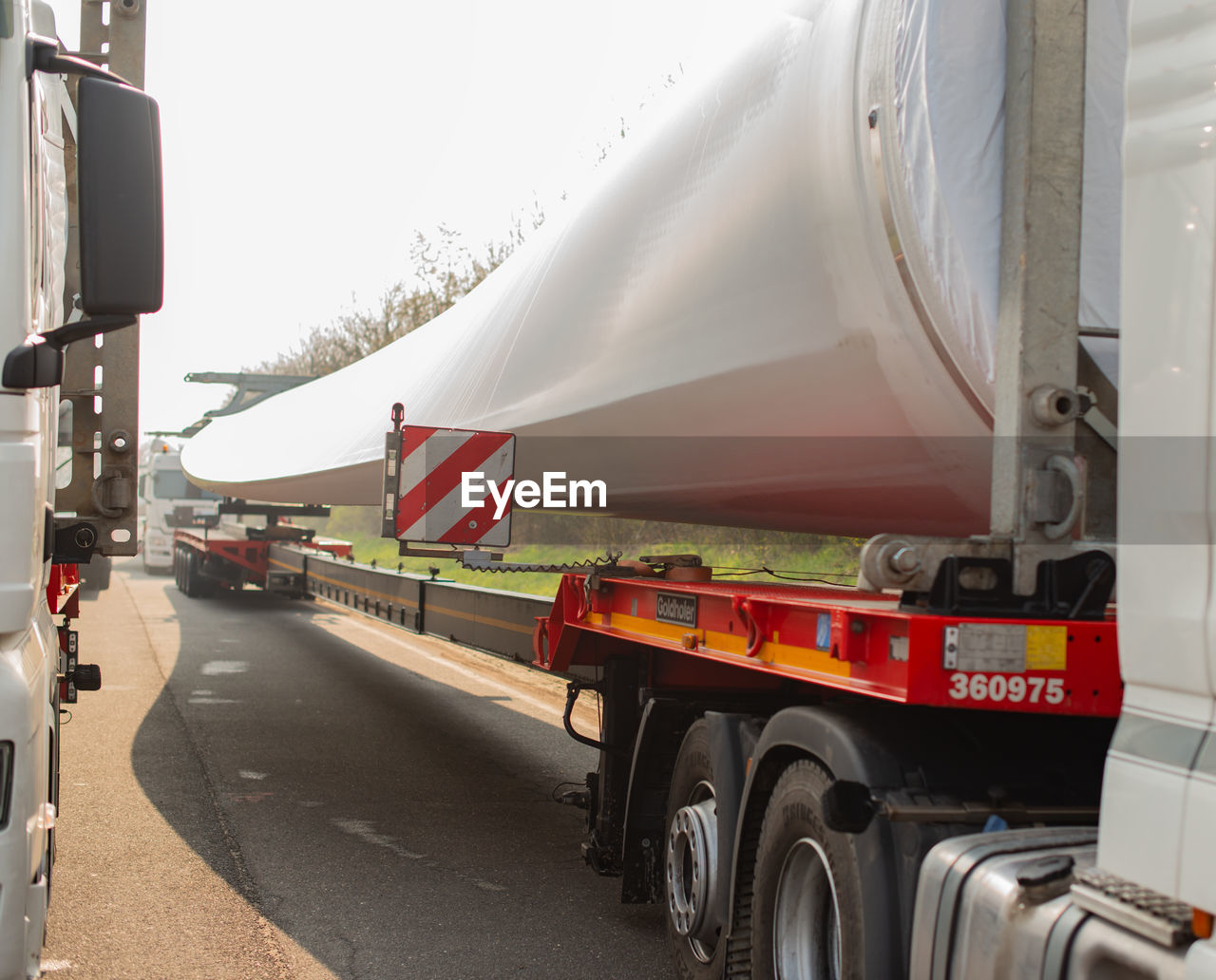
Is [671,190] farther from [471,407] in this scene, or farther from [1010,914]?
[1010,914]

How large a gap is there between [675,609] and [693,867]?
0.82 m

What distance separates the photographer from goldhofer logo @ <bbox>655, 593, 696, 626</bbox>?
3.76m

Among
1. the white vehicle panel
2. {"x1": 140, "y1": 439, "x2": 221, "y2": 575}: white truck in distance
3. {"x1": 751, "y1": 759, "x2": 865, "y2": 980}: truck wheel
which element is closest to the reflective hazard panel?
{"x1": 751, "y1": 759, "x2": 865, "y2": 980}: truck wheel

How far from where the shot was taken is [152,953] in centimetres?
418

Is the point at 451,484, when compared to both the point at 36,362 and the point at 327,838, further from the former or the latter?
the point at 36,362

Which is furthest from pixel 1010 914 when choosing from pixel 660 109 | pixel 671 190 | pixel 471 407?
pixel 471 407

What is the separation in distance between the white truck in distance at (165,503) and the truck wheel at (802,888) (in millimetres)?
17358

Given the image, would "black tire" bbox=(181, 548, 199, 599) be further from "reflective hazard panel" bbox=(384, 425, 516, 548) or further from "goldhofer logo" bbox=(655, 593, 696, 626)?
"goldhofer logo" bbox=(655, 593, 696, 626)

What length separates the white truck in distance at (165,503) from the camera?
19.9 metres

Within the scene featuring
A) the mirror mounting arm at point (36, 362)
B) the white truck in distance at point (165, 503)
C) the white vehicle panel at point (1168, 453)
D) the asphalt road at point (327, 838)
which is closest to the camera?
the white vehicle panel at point (1168, 453)

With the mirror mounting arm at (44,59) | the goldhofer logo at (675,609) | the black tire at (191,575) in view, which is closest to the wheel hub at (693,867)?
the goldhofer logo at (675,609)

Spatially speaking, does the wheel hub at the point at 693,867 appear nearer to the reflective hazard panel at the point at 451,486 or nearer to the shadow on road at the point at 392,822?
the shadow on road at the point at 392,822

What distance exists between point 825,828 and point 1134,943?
0.98 meters

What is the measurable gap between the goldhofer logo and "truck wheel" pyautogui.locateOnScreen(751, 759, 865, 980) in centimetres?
75
